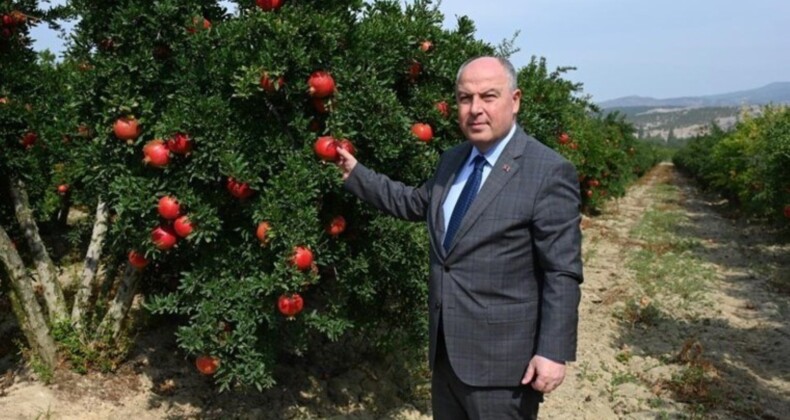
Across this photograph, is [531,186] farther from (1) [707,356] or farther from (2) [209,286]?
(1) [707,356]

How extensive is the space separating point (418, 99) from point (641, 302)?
5.95 meters

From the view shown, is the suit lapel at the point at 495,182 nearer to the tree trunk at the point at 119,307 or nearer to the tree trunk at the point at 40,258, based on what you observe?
the tree trunk at the point at 119,307

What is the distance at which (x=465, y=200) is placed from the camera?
2562 mm

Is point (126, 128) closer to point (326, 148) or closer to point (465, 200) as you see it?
point (326, 148)

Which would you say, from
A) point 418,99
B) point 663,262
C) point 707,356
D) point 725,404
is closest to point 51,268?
point 418,99

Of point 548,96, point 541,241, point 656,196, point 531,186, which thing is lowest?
point 656,196

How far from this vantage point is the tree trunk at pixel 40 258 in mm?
4848

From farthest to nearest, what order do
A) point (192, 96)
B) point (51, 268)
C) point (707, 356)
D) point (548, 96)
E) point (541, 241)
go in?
point (707, 356), point (548, 96), point (51, 268), point (192, 96), point (541, 241)

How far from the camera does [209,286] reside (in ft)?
11.3

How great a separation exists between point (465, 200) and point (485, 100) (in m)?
0.42

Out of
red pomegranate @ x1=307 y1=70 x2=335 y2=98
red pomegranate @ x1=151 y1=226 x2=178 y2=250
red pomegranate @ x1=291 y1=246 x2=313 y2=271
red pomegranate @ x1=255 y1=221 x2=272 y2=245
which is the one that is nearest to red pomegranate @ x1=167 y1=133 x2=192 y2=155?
red pomegranate @ x1=151 y1=226 x2=178 y2=250

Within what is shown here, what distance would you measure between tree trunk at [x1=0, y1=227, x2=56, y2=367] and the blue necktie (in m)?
3.58

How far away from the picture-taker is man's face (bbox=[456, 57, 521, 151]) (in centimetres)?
243

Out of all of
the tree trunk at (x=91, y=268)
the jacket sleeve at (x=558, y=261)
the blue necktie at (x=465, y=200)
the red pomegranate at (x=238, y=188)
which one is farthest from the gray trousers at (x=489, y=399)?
the tree trunk at (x=91, y=268)
